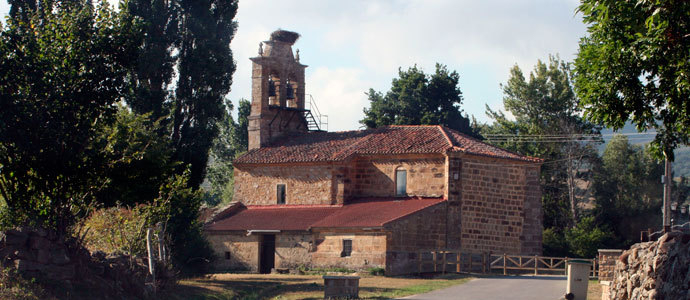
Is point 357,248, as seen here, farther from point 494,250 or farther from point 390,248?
point 494,250

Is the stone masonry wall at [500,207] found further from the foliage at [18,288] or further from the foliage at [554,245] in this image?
the foliage at [18,288]

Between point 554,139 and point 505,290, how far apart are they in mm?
34313

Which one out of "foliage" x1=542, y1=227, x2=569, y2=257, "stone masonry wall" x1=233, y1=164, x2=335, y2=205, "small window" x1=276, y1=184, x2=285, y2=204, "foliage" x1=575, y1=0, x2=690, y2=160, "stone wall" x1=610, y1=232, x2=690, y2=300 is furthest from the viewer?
"foliage" x1=542, y1=227, x2=569, y2=257

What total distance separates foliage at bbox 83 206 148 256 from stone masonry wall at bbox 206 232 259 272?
15578mm

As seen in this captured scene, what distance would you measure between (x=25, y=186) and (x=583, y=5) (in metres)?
17.2

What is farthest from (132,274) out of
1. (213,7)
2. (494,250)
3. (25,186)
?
(494,250)

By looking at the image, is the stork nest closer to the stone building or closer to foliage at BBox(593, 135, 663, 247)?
the stone building

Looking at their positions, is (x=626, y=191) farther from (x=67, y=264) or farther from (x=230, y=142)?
(x=67, y=264)

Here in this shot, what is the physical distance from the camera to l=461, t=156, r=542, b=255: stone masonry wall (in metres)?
43.4

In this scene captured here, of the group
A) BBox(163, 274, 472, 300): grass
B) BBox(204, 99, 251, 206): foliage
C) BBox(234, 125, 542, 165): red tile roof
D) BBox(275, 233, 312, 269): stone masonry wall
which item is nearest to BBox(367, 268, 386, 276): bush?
BBox(163, 274, 472, 300): grass

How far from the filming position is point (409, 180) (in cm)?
4509

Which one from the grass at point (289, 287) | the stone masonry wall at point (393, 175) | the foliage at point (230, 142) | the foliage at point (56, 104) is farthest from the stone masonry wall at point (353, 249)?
the foliage at point (230, 142)

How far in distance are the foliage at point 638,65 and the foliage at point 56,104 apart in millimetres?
14641

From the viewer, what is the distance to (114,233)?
29547 millimetres
